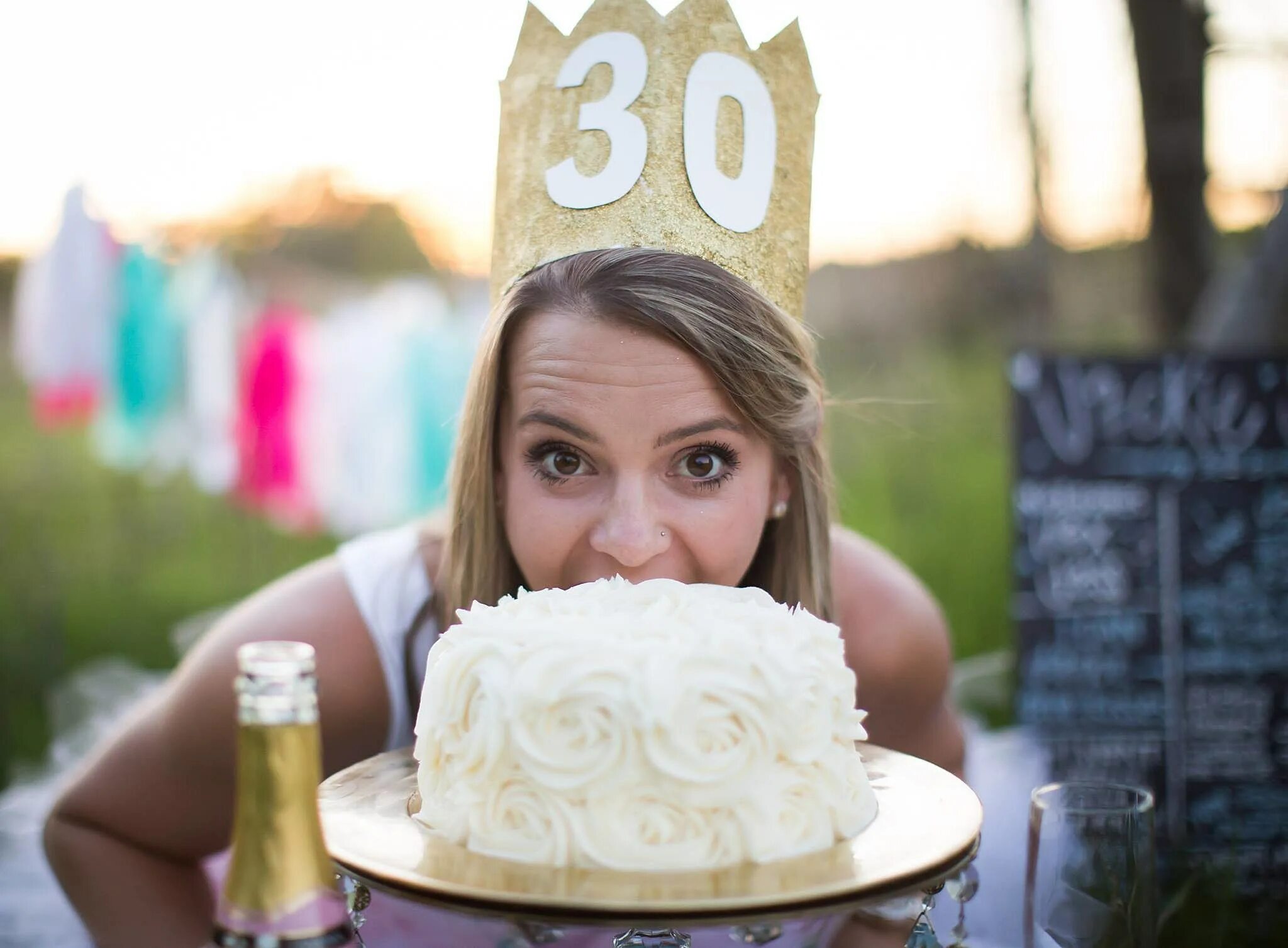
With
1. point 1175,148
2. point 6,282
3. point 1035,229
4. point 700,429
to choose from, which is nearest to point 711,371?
point 700,429

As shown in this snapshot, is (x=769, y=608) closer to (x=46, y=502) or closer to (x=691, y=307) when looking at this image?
(x=691, y=307)

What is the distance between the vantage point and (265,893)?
981mm

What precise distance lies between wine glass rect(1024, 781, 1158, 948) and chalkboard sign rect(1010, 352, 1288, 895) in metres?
2.46

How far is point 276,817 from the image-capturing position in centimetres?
98

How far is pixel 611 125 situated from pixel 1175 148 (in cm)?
319

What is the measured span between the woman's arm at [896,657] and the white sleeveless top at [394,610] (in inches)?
33.6

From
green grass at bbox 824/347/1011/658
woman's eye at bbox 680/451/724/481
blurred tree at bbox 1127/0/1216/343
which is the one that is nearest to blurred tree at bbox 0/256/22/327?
green grass at bbox 824/347/1011/658

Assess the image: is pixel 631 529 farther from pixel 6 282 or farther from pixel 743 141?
pixel 6 282

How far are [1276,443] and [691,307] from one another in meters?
2.72

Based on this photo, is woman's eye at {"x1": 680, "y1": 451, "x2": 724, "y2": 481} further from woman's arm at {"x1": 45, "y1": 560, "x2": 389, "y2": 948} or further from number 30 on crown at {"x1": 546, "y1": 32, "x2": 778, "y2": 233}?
woman's arm at {"x1": 45, "y1": 560, "x2": 389, "y2": 948}

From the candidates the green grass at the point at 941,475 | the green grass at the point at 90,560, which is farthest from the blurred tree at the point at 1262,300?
the green grass at the point at 90,560

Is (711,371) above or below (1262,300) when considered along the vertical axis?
below

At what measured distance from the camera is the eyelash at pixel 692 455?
5.90ft

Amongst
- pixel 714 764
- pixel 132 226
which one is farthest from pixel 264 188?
pixel 714 764
